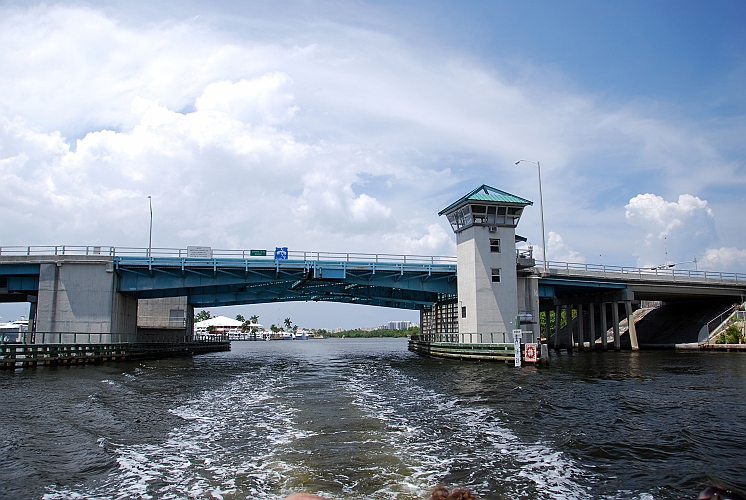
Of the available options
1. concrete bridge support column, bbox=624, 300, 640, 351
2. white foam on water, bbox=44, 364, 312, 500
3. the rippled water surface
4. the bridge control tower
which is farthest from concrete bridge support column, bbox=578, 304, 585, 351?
white foam on water, bbox=44, 364, 312, 500

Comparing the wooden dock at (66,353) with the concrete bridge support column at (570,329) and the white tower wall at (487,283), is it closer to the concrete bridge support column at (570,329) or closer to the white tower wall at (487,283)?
the white tower wall at (487,283)

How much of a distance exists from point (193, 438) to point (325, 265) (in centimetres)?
3828

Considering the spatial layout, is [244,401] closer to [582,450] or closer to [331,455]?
[331,455]

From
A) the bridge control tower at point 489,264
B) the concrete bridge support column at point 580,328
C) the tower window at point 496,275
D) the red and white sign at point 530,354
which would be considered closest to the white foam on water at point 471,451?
the red and white sign at point 530,354

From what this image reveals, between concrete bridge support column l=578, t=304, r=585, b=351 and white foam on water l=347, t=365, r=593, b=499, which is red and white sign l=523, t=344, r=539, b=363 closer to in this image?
white foam on water l=347, t=365, r=593, b=499

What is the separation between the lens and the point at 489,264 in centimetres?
4859

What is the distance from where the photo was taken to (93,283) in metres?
48.7

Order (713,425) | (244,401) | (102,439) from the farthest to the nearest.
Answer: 1. (244,401)
2. (713,425)
3. (102,439)

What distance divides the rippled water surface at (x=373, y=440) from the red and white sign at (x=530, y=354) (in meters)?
12.5

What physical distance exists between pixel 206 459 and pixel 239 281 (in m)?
41.9

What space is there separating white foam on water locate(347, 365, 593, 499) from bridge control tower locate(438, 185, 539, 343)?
2677 cm

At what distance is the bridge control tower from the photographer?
4819cm

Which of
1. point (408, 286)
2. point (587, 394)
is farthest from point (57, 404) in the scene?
point (408, 286)

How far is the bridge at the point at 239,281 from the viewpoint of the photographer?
4775 centimetres
